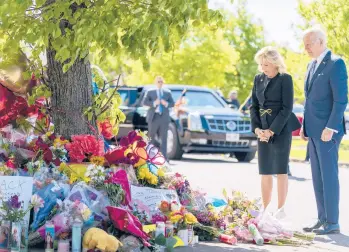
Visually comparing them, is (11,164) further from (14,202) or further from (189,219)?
(189,219)

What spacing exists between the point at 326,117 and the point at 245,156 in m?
12.9

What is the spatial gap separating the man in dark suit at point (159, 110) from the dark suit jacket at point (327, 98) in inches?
400

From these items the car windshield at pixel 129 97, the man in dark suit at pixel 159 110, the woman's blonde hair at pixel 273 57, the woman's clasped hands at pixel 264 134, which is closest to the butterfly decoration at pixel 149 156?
the woman's clasped hands at pixel 264 134

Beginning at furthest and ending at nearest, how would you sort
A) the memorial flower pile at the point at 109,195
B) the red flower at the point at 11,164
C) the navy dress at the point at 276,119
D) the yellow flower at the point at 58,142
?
the navy dress at the point at 276,119 → the yellow flower at the point at 58,142 → the red flower at the point at 11,164 → the memorial flower pile at the point at 109,195

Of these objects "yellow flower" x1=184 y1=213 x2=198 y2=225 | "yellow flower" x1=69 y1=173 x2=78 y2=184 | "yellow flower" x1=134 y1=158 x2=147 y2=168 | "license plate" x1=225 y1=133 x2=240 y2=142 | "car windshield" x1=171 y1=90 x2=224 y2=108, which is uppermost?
"car windshield" x1=171 y1=90 x2=224 y2=108

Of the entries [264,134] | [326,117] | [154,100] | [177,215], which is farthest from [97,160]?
[154,100]

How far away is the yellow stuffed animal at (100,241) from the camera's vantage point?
6941 millimetres

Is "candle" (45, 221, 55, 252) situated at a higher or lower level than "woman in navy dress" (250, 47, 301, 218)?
lower

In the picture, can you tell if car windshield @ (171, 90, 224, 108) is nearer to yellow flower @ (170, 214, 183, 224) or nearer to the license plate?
the license plate

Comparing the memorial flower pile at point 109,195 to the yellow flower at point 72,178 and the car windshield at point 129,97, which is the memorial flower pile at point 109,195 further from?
the car windshield at point 129,97

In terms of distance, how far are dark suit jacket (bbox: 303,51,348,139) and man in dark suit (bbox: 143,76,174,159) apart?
400 inches

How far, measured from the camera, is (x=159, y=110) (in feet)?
63.2

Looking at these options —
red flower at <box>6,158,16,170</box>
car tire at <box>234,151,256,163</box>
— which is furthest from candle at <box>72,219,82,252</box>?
car tire at <box>234,151,256,163</box>

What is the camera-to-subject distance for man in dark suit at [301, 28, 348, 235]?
880cm
